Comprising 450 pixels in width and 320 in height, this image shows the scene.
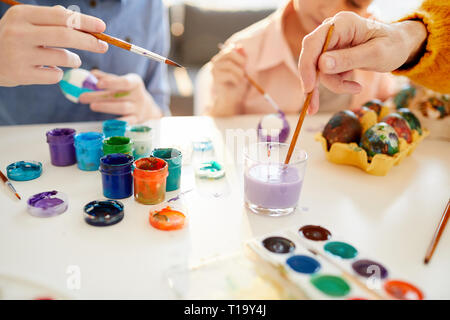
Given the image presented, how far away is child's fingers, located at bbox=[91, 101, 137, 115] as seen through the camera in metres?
1.07

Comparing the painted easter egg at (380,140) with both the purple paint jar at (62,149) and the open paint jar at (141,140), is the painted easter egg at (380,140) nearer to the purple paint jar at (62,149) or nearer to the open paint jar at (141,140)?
the open paint jar at (141,140)

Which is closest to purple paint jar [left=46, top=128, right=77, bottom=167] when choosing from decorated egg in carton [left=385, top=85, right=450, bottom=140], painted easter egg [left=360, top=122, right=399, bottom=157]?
painted easter egg [left=360, top=122, right=399, bottom=157]

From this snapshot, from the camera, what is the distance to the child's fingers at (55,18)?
0.71 metres

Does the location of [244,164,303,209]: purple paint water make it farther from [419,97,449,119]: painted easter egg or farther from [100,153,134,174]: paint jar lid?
[419,97,449,119]: painted easter egg

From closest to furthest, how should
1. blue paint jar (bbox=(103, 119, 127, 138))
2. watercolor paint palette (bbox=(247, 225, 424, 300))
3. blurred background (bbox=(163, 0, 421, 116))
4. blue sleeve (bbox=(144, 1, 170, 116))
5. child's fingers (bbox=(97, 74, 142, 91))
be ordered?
watercolor paint palette (bbox=(247, 225, 424, 300))
blue paint jar (bbox=(103, 119, 127, 138))
child's fingers (bbox=(97, 74, 142, 91))
blue sleeve (bbox=(144, 1, 170, 116))
blurred background (bbox=(163, 0, 421, 116))

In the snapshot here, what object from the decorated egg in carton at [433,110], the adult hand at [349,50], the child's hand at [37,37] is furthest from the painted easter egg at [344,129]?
the child's hand at [37,37]

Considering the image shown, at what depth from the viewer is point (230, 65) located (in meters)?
1.22

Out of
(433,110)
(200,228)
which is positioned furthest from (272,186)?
(433,110)

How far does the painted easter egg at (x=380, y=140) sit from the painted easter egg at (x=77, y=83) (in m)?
0.74

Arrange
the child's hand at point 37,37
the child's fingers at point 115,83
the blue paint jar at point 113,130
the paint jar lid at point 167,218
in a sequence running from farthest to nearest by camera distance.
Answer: the child's fingers at point 115,83, the blue paint jar at point 113,130, the child's hand at point 37,37, the paint jar lid at point 167,218

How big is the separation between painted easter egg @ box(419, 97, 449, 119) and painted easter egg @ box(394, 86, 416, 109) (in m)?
0.06

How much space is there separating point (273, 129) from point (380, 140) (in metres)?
0.30

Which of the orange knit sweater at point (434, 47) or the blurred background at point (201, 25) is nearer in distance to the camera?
the orange knit sweater at point (434, 47)
